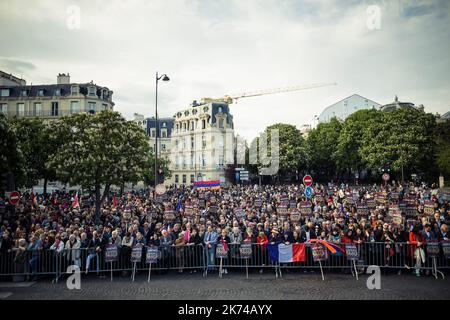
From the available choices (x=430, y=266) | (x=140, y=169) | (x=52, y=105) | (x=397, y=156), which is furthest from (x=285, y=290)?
(x=52, y=105)

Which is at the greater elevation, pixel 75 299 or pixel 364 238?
pixel 364 238

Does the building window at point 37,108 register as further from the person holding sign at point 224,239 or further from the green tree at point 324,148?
the person holding sign at point 224,239

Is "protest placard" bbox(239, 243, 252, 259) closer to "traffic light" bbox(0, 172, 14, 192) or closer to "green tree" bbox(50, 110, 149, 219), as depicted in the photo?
"green tree" bbox(50, 110, 149, 219)

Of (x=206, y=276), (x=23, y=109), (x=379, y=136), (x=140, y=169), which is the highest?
(x=23, y=109)

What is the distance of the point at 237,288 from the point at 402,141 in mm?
40391

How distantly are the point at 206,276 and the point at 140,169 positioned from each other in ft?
34.1

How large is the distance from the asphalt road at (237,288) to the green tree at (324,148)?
4420cm

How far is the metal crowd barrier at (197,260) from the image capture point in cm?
1035

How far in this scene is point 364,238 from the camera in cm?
1069

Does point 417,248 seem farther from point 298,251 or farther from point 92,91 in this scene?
point 92,91

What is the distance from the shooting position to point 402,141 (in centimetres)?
4147
